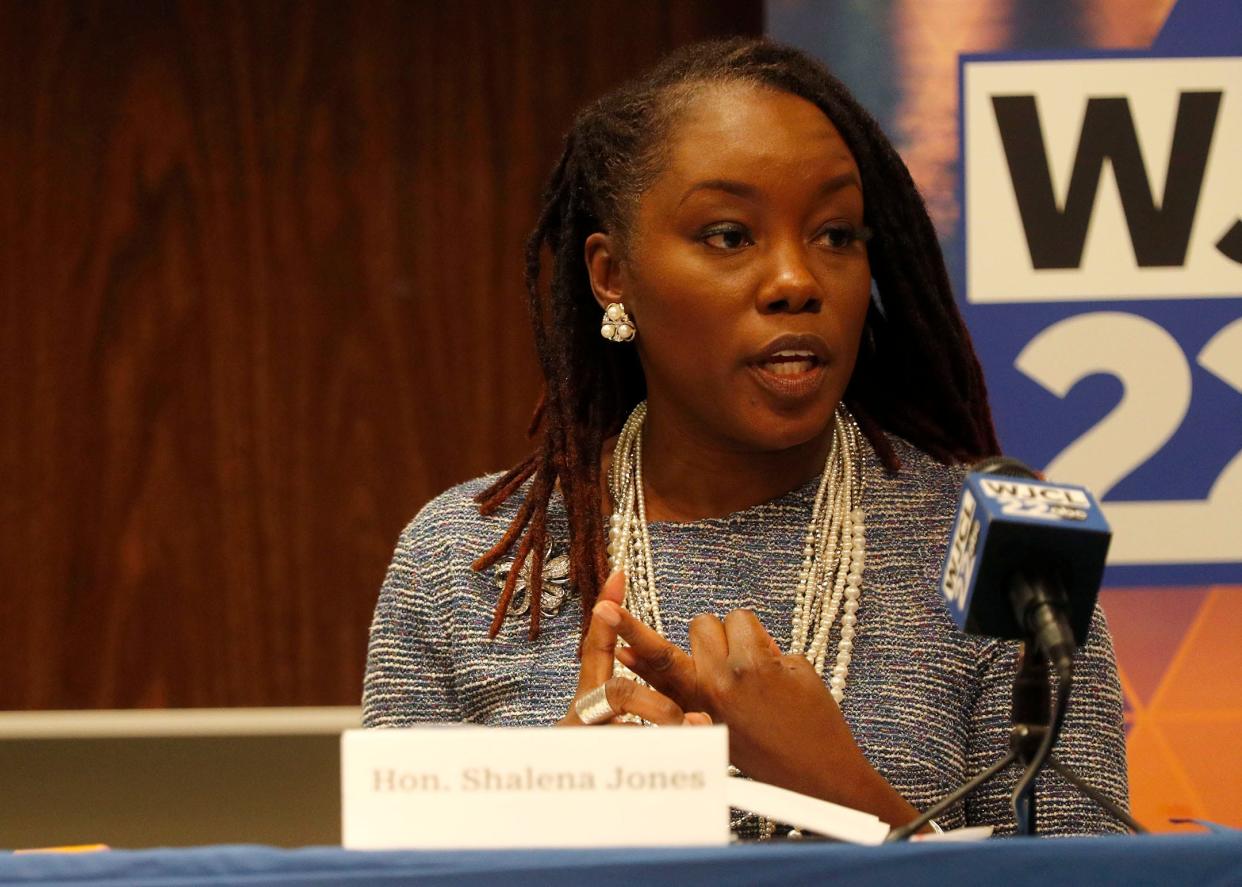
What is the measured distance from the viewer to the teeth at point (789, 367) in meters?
1.60

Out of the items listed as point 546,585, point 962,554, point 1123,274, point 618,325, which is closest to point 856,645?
point 546,585

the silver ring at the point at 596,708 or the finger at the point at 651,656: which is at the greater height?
the finger at the point at 651,656

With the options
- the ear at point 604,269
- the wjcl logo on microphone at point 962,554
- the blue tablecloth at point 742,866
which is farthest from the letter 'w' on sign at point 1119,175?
the blue tablecloth at point 742,866

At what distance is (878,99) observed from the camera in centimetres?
217

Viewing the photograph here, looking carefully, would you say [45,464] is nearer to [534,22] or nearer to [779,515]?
[534,22]

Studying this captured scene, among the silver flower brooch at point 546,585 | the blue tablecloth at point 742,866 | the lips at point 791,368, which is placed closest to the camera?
the blue tablecloth at point 742,866

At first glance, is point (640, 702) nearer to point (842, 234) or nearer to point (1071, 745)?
point (1071, 745)

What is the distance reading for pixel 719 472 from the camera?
1.76m

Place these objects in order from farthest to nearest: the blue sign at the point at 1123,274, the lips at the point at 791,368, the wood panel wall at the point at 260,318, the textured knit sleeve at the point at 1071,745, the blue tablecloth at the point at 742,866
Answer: the wood panel wall at the point at 260,318
the blue sign at the point at 1123,274
the lips at the point at 791,368
the textured knit sleeve at the point at 1071,745
the blue tablecloth at the point at 742,866

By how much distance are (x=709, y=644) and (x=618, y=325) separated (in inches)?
21.2

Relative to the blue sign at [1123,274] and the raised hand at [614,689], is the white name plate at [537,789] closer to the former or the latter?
the raised hand at [614,689]

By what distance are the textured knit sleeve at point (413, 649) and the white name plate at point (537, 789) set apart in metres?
0.79

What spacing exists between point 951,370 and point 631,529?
429 millimetres

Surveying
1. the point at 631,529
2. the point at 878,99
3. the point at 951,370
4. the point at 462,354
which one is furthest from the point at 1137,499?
the point at 462,354
